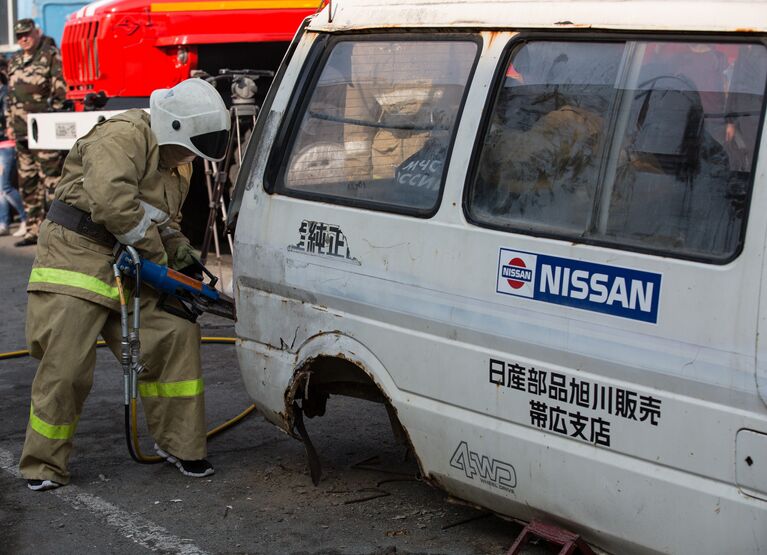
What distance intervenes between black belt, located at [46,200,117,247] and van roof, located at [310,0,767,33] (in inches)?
47.5

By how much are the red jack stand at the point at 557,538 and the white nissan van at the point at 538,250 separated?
0.05 m

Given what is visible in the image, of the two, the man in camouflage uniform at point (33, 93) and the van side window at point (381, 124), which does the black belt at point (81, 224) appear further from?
the man in camouflage uniform at point (33, 93)

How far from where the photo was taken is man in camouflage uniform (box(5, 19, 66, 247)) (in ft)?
34.7

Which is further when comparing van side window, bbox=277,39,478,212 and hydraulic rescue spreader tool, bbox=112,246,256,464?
hydraulic rescue spreader tool, bbox=112,246,256,464

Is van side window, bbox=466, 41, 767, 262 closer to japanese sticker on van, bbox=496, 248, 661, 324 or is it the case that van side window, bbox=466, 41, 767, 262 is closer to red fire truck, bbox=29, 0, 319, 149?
japanese sticker on van, bbox=496, 248, 661, 324

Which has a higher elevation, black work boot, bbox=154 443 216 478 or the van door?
the van door

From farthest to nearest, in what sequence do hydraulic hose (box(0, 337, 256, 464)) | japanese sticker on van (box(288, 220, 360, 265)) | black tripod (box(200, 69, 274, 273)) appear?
black tripod (box(200, 69, 274, 273)) → hydraulic hose (box(0, 337, 256, 464)) → japanese sticker on van (box(288, 220, 360, 265))

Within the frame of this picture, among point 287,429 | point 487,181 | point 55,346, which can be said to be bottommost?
point 287,429

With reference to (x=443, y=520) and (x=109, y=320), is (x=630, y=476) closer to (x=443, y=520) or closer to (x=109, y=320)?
(x=443, y=520)

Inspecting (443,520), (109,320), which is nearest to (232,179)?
(109,320)

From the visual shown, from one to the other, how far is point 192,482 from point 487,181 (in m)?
2.04

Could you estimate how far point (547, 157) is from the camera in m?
3.34

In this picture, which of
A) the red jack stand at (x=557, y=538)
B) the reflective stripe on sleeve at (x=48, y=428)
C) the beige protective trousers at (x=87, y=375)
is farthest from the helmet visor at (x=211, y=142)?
the red jack stand at (x=557, y=538)

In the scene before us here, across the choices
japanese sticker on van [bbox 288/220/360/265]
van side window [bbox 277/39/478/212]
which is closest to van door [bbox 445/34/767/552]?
van side window [bbox 277/39/478/212]
